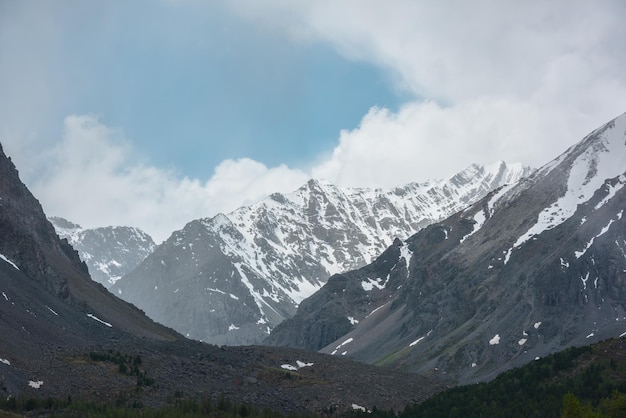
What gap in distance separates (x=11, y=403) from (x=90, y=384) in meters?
22.7

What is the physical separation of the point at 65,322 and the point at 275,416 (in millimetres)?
62902

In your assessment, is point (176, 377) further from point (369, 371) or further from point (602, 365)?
point (602, 365)

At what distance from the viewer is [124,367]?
139625 millimetres

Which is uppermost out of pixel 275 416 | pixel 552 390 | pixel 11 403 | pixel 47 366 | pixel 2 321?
pixel 2 321

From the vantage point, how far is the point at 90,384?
12762 centimetres

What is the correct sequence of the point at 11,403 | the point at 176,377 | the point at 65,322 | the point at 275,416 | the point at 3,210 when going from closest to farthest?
the point at 11,403 → the point at 275,416 → the point at 176,377 → the point at 65,322 → the point at 3,210

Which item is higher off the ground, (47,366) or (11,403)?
(47,366)

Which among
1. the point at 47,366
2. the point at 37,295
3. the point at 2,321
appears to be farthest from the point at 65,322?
the point at 47,366

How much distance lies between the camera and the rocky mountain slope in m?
126

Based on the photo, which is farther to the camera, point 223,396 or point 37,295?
point 37,295

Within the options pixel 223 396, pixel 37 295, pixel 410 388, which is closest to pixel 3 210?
pixel 37 295

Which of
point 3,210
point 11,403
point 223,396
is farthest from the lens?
point 3,210

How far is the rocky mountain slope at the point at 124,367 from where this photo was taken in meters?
126

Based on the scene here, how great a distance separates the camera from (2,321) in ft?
459
